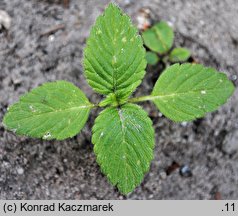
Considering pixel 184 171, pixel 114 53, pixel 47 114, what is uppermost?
pixel 114 53

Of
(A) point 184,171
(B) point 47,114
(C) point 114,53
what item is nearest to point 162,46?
(C) point 114,53

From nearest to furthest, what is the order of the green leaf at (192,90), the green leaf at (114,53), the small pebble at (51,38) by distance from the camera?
1. the green leaf at (114,53)
2. the green leaf at (192,90)
3. the small pebble at (51,38)

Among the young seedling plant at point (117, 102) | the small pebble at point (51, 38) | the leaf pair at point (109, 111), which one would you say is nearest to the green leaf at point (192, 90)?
the young seedling plant at point (117, 102)

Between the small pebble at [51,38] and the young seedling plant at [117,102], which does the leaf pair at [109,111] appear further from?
the small pebble at [51,38]

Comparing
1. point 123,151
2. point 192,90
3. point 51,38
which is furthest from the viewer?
point 51,38

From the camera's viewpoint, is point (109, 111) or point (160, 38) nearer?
point (109, 111)

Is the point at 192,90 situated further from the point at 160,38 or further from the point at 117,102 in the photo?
the point at 160,38

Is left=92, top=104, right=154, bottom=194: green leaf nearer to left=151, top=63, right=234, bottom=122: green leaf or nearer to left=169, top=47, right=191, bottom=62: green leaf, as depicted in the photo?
left=151, top=63, right=234, bottom=122: green leaf
